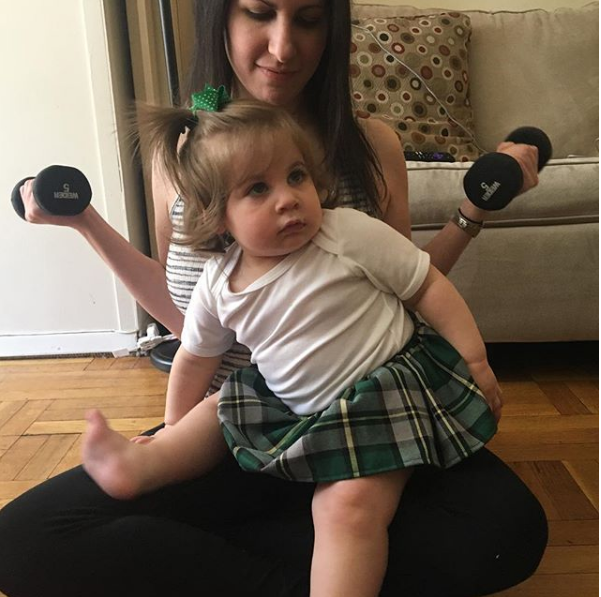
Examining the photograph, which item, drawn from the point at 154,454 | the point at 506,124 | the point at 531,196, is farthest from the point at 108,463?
the point at 506,124

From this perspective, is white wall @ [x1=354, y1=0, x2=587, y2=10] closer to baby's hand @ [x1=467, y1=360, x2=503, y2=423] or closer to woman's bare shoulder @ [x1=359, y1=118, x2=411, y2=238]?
woman's bare shoulder @ [x1=359, y1=118, x2=411, y2=238]

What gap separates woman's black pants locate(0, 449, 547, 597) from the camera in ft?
2.27

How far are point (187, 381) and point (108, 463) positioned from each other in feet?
0.54

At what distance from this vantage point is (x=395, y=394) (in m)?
0.70

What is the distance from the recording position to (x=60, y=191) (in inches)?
32.0

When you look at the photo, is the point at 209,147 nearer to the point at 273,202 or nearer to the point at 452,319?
the point at 273,202

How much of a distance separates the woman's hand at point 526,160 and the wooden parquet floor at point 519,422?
0.52m

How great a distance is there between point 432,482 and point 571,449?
0.58 m

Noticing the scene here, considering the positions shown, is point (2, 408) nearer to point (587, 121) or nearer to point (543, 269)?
point (543, 269)

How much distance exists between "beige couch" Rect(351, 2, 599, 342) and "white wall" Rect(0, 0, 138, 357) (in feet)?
2.33

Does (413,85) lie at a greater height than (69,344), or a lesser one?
greater

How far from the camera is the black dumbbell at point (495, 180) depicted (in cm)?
81

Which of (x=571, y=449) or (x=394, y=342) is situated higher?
(x=394, y=342)

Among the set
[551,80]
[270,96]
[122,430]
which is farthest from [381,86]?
[122,430]
